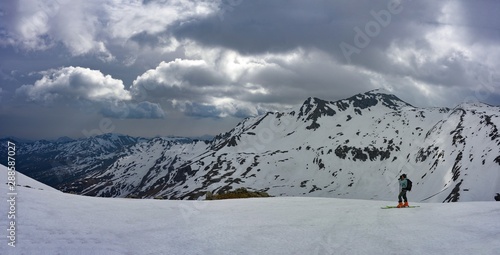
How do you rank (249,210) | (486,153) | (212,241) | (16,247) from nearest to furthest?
(16,247), (212,241), (249,210), (486,153)

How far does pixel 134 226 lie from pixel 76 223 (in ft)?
7.48

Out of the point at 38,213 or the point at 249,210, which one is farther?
the point at 249,210

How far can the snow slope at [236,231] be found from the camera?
11.9 metres

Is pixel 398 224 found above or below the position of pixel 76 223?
below

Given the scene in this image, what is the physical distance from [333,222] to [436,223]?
4587 mm

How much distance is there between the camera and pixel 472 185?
145 metres

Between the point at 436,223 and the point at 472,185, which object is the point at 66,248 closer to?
the point at 436,223

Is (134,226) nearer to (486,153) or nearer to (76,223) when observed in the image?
(76,223)

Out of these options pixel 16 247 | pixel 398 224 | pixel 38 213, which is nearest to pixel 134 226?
pixel 38 213

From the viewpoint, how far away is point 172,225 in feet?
51.4

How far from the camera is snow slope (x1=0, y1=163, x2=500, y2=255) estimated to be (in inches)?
468

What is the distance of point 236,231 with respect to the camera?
1486 centimetres

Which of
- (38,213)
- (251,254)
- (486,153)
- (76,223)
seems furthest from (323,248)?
(486,153)

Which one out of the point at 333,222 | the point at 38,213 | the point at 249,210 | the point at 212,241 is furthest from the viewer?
the point at 249,210
